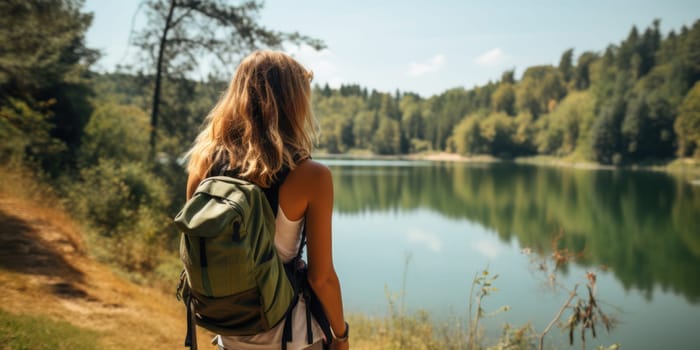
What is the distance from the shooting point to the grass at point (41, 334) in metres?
3.44

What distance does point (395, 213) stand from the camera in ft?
78.5

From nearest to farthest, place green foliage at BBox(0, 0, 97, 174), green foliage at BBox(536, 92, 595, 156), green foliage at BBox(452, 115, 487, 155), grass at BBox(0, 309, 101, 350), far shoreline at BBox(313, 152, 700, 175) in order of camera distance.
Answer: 1. grass at BBox(0, 309, 101, 350)
2. green foliage at BBox(0, 0, 97, 174)
3. far shoreline at BBox(313, 152, 700, 175)
4. green foliage at BBox(536, 92, 595, 156)
5. green foliage at BBox(452, 115, 487, 155)

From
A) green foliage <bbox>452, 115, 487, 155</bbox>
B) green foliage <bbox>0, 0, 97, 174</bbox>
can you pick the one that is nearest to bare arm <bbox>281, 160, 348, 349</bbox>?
green foliage <bbox>0, 0, 97, 174</bbox>

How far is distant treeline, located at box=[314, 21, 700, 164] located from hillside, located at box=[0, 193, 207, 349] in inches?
1494

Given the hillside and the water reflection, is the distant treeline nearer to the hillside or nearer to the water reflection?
the water reflection

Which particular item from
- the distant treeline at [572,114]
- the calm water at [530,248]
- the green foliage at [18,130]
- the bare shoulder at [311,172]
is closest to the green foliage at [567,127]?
the distant treeline at [572,114]

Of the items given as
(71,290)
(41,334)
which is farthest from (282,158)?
(71,290)

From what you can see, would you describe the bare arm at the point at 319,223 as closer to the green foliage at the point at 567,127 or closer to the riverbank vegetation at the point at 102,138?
the riverbank vegetation at the point at 102,138

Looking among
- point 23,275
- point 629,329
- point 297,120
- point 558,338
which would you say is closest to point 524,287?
point 629,329

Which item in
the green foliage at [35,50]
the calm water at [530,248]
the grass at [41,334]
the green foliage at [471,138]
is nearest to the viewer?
the grass at [41,334]

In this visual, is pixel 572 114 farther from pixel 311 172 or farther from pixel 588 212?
pixel 311 172

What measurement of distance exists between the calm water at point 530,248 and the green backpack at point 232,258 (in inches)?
168

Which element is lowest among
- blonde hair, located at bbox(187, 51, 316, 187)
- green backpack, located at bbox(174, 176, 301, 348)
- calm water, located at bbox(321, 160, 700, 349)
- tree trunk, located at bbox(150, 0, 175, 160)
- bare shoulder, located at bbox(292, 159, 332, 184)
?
calm water, located at bbox(321, 160, 700, 349)

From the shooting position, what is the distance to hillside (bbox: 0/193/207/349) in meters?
4.24
